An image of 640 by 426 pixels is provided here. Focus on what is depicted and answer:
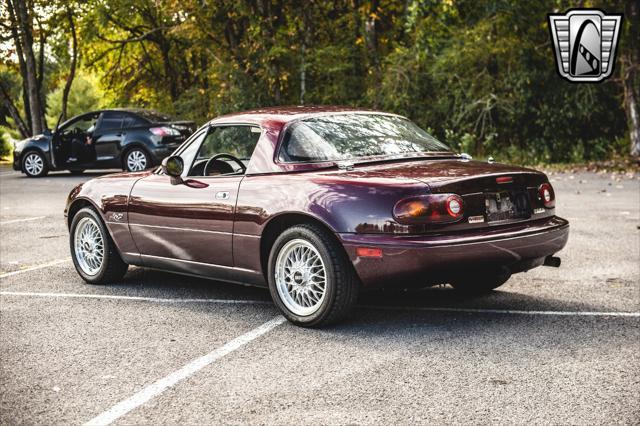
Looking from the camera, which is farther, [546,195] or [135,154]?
[135,154]

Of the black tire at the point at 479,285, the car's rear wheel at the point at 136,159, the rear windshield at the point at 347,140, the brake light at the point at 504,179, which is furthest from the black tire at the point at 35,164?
the brake light at the point at 504,179

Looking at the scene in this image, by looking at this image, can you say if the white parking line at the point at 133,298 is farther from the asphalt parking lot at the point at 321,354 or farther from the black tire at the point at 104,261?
the black tire at the point at 104,261

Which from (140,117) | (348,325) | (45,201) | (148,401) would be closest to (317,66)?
(140,117)

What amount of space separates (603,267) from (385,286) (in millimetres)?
3105

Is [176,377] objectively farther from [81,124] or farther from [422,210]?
[81,124]

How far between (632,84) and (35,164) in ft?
46.5

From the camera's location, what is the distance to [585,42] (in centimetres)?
1927

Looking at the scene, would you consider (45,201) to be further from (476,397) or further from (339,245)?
(476,397)

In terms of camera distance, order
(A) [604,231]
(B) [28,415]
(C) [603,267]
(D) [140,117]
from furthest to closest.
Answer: (D) [140,117], (A) [604,231], (C) [603,267], (B) [28,415]

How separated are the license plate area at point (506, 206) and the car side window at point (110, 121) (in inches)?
589

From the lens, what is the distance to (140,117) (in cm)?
1941

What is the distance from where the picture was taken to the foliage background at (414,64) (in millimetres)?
20844

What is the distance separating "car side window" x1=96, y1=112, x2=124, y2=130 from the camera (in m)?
19.4

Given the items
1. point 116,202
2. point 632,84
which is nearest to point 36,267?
point 116,202
